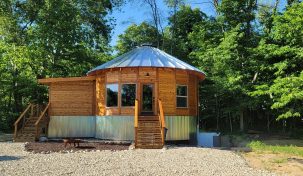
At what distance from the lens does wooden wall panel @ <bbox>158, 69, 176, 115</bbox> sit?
1803 cm

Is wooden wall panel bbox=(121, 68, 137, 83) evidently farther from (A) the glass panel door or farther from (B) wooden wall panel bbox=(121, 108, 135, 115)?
(B) wooden wall panel bbox=(121, 108, 135, 115)

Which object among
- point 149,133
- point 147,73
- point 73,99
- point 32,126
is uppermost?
point 147,73

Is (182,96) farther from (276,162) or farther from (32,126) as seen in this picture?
(32,126)

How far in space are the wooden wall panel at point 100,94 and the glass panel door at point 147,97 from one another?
2108mm

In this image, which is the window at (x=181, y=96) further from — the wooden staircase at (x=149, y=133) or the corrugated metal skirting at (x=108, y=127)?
the wooden staircase at (x=149, y=133)

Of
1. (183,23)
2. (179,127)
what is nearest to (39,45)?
(183,23)

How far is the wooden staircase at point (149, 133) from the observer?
50.5 ft

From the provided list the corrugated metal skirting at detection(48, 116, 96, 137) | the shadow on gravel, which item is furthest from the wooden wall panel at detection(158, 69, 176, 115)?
the shadow on gravel

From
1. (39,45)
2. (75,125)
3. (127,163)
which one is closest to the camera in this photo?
(127,163)

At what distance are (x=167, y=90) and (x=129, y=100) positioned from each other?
1928 mm

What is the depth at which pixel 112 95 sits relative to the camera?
60.8 feet

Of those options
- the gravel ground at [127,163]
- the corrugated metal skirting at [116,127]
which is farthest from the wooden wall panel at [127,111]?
the gravel ground at [127,163]

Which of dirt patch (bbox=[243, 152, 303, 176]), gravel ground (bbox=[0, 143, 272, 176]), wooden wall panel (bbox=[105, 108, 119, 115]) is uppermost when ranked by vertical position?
wooden wall panel (bbox=[105, 108, 119, 115])

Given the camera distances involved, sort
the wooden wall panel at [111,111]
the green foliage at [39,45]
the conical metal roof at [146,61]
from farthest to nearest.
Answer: the green foliage at [39,45] < the wooden wall panel at [111,111] < the conical metal roof at [146,61]
